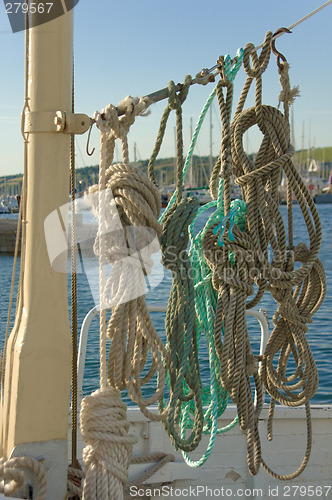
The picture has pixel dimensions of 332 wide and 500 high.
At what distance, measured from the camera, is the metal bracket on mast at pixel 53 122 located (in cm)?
213

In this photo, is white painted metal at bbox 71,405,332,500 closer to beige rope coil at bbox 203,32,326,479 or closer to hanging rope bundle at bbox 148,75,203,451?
beige rope coil at bbox 203,32,326,479

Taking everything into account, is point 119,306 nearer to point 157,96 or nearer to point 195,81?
point 157,96

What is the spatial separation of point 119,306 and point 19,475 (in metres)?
0.67

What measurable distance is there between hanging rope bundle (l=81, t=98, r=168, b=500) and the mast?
12 cm

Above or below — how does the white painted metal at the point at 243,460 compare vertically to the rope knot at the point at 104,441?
below

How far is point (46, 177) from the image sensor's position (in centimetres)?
214

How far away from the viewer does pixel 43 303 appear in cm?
214

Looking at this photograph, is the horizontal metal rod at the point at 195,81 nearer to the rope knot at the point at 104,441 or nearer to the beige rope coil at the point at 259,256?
the beige rope coil at the point at 259,256

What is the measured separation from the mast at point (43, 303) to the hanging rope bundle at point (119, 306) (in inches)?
4.8

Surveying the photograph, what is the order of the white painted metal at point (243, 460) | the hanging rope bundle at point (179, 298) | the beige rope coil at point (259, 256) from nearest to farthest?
the hanging rope bundle at point (179, 298) < the beige rope coil at point (259, 256) < the white painted metal at point (243, 460)

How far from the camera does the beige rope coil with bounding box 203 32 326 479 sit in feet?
8.88

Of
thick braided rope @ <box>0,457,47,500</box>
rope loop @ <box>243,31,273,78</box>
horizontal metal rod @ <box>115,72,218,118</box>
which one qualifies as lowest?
thick braided rope @ <box>0,457,47,500</box>

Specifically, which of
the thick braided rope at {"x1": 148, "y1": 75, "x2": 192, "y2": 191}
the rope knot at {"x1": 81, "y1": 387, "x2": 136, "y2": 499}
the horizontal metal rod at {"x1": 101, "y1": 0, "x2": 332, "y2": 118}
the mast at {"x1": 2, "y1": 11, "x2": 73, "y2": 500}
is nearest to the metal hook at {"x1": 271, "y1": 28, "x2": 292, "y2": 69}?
the horizontal metal rod at {"x1": 101, "y1": 0, "x2": 332, "y2": 118}

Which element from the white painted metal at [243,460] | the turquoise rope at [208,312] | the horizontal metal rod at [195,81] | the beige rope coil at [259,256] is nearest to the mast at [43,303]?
the horizontal metal rod at [195,81]
